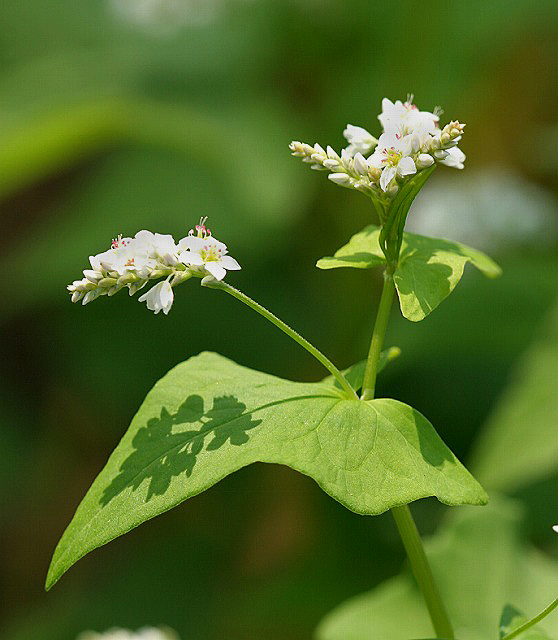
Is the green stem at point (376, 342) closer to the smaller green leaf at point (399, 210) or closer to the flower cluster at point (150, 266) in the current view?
the smaller green leaf at point (399, 210)

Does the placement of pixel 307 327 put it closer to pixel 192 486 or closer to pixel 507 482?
pixel 507 482

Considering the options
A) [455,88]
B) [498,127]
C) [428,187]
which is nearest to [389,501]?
[455,88]

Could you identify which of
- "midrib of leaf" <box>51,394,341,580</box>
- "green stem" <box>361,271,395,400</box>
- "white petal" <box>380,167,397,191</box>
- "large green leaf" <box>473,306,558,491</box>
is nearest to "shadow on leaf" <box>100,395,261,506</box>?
"midrib of leaf" <box>51,394,341,580</box>

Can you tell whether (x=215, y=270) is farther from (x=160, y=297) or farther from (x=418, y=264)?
(x=418, y=264)

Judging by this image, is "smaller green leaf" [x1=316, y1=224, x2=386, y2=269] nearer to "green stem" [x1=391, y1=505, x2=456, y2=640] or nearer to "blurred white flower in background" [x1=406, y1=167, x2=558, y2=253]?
"green stem" [x1=391, y1=505, x2=456, y2=640]

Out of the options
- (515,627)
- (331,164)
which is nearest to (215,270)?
(331,164)
